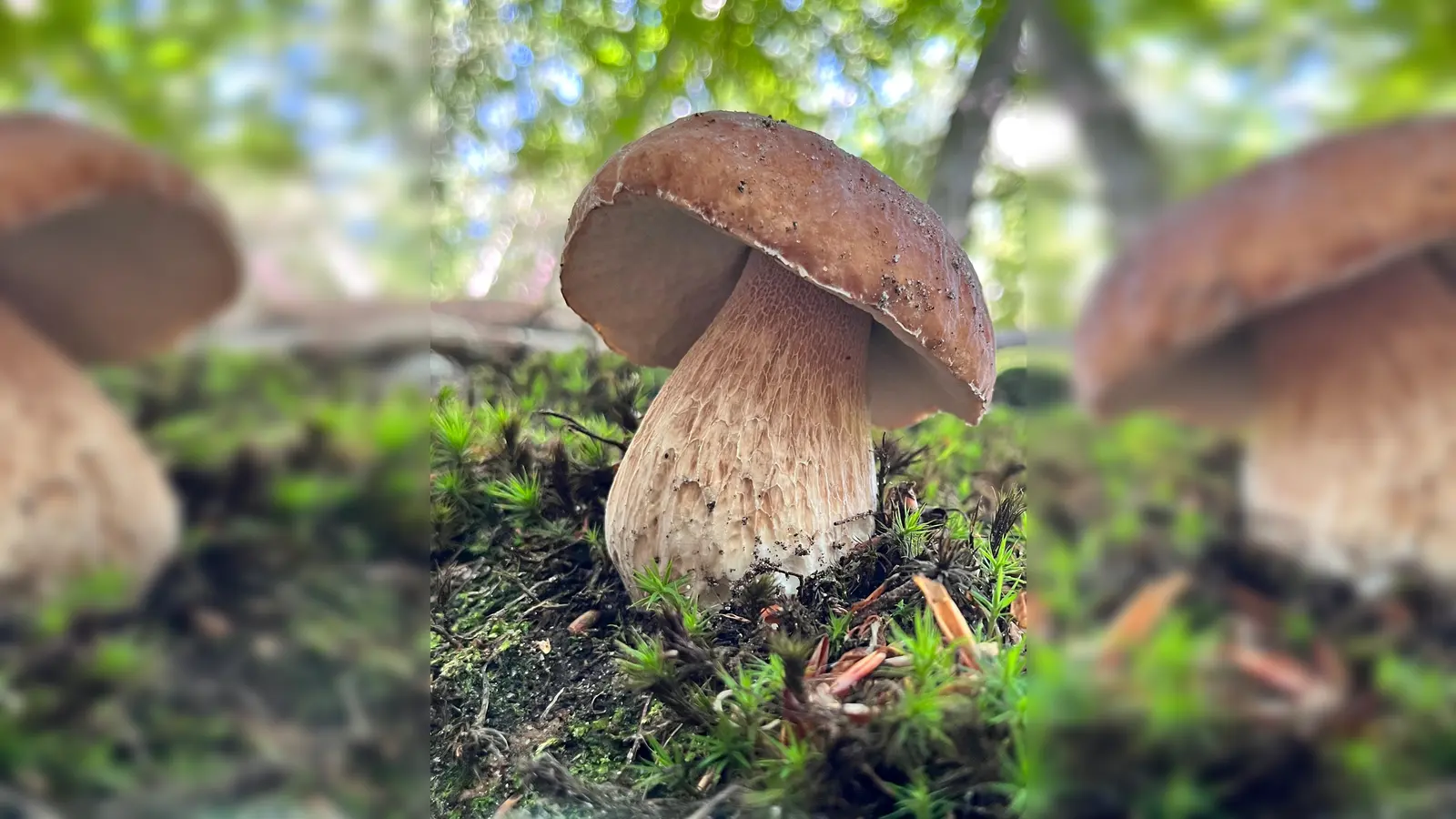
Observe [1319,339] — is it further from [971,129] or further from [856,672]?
[971,129]

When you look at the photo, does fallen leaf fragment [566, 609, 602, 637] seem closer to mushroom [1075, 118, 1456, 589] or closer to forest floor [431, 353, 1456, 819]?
forest floor [431, 353, 1456, 819]

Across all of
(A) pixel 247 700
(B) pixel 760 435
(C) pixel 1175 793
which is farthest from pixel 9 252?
(C) pixel 1175 793

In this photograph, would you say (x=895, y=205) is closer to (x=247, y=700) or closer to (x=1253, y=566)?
(x=1253, y=566)

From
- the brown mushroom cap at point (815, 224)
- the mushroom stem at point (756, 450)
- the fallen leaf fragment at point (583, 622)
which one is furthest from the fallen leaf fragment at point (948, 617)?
the fallen leaf fragment at point (583, 622)

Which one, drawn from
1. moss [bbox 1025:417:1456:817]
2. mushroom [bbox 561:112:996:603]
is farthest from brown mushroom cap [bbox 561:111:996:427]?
moss [bbox 1025:417:1456:817]

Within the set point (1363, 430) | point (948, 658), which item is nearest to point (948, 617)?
point (948, 658)
